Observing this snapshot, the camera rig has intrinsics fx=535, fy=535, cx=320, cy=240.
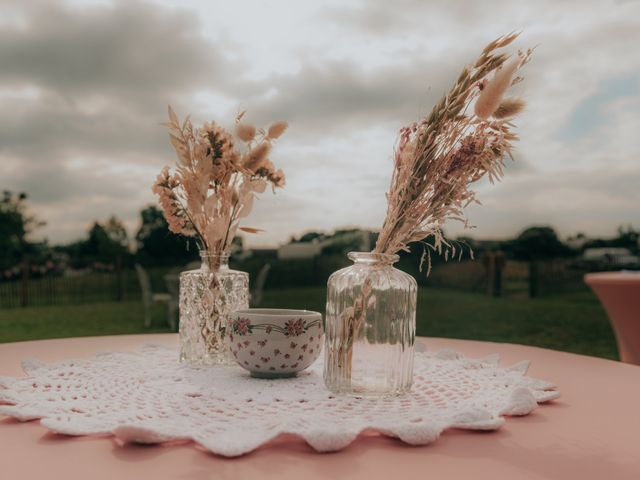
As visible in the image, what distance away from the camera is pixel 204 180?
116 cm

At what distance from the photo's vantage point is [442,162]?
2.90 ft

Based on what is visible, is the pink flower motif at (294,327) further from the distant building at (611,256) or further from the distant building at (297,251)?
the distant building at (611,256)

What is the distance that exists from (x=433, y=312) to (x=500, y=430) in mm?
8429

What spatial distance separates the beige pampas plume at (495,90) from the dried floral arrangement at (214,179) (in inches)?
19.1

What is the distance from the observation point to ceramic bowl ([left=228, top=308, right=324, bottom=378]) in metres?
1.00

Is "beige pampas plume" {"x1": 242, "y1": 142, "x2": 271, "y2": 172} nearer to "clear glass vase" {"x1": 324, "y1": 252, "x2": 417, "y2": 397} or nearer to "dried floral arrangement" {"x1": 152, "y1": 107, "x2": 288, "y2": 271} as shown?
"dried floral arrangement" {"x1": 152, "y1": 107, "x2": 288, "y2": 271}

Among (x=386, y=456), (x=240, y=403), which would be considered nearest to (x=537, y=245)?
(x=240, y=403)

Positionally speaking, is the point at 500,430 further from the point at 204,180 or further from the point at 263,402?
the point at 204,180

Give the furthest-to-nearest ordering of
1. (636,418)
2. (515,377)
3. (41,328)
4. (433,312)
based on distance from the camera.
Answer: (433,312), (41,328), (515,377), (636,418)

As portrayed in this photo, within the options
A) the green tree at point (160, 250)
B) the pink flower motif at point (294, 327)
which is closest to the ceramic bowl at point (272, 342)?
the pink flower motif at point (294, 327)

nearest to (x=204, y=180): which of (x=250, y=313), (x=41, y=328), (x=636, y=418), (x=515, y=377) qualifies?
(x=250, y=313)

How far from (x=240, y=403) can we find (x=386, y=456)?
30 cm

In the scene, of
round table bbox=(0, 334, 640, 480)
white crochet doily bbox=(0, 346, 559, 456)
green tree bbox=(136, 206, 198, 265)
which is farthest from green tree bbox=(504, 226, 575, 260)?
round table bbox=(0, 334, 640, 480)

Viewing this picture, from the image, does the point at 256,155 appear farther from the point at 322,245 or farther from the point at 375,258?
the point at 322,245
